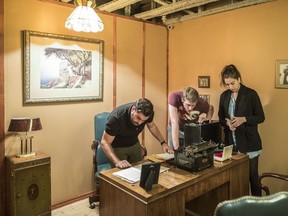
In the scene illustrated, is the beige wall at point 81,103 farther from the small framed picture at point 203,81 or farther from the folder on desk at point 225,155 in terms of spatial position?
the folder on desk at point 225,155

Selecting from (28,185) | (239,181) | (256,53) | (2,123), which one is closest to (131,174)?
(239,181)

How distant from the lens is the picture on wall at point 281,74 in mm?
2918

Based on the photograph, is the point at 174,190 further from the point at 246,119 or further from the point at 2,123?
the point at 2,123

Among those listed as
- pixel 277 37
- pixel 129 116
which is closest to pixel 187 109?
pixel 129 116

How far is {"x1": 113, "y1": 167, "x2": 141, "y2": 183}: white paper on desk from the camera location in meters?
1.86

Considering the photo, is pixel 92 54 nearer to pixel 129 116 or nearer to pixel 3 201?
pixel 129 116

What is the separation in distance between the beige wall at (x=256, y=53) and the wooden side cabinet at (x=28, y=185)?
7.79ft

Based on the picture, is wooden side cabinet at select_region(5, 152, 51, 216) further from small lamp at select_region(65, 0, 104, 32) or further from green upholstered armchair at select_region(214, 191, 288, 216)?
green upholstered armchair at select_region(214, 191, 288, 216)

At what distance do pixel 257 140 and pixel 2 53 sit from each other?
282 cm

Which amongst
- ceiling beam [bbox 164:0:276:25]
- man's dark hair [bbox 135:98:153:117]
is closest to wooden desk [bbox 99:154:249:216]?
man's dark hair [bbox 135:98:153:117]

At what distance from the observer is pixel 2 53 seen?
267 centimetres

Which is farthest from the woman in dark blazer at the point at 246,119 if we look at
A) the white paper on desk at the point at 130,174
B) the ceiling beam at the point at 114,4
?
the ceiling beam at the point at 114,4

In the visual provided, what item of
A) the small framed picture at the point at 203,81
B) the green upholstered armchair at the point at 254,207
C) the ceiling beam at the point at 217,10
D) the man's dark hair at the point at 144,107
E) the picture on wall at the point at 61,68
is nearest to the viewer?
the green upholstered armchair at the point at 254,207

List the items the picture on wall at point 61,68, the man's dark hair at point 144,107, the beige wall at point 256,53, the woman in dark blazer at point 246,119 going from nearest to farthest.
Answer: the man's dark hair at point 144,107 < the woman in dark blazer at point 246,119 < the picture on wall at point 61,68 < the beige wall at point 256,53
